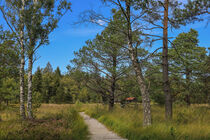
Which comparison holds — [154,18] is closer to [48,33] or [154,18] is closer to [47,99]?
[48,33]

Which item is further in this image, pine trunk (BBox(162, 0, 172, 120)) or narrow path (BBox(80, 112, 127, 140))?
pine trunk (BBox(162, 0, 172, 120))

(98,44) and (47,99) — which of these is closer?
(98,44)

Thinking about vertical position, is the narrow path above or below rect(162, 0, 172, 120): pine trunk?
below

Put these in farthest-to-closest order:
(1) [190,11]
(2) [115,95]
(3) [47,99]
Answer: (3) [47,99] → (2) [115,95] → (1) [190,11]

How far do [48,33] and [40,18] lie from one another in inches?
43.1

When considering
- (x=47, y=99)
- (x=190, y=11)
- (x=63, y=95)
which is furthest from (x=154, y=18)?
(x=47, y=99)

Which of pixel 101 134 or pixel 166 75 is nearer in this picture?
pixel 101 134

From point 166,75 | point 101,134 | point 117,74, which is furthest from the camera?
point 117,74

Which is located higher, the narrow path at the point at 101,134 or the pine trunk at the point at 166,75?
the pine trunk at the point at 166,75

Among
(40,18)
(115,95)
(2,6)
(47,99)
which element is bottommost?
(47,99)

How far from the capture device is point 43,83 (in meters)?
57.7

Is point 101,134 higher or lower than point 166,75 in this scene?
lower

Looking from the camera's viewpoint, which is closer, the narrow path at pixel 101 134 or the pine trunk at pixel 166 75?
the narrow path at pixel 101 134

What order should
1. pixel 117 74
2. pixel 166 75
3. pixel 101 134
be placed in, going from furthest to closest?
pixel 117 74 → pixel 166 75 → pixel 101 134
